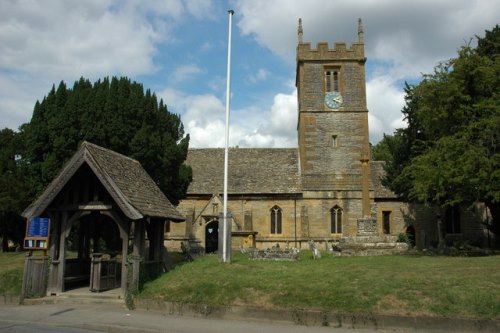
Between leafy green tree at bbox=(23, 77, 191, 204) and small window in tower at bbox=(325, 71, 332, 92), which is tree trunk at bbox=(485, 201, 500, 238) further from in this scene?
leafy green tree at bbox=(23, 77, 191, 204)

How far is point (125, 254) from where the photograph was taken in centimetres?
1230

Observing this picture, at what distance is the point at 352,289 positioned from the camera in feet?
34.4

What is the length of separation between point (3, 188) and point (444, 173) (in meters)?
27.4

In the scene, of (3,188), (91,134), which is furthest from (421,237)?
(3,188)

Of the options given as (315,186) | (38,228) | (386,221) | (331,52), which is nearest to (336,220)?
(315,186)

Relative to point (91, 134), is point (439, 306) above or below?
below

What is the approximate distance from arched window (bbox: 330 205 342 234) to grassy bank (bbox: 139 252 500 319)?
2082cm

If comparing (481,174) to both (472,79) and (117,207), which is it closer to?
(472,79)

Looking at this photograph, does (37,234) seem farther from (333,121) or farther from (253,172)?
(333,121)

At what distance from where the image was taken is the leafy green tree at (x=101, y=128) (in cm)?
2116

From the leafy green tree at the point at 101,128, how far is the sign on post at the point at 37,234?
7.48 meters

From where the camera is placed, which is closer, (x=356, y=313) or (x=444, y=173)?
(x=356, y=313)

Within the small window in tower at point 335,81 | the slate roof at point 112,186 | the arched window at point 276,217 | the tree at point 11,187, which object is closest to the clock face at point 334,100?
the small window in tower at point 335,81

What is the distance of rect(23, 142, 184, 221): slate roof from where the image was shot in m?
11.9
